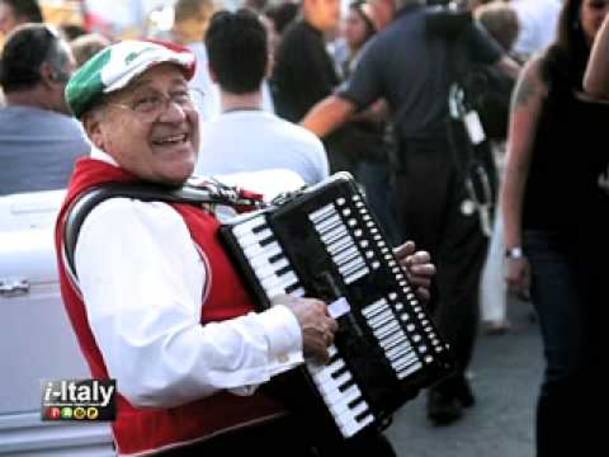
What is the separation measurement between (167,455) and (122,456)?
4.2 inches

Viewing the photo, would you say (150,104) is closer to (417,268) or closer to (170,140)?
(170,140)

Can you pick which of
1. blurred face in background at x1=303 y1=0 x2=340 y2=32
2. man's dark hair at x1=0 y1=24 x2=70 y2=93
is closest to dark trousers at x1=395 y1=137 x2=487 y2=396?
man's dark hair at x1=0 y1=24 x2=70 y2=93

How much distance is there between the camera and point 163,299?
2344mm

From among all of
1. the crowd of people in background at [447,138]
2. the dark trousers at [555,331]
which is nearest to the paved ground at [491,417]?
the crowd of people in background at [447,138]

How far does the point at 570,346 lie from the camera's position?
3.89 m

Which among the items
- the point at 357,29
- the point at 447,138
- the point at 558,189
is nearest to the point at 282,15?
the point at 357,29

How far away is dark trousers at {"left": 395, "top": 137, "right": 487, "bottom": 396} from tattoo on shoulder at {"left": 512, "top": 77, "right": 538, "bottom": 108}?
1552 mm

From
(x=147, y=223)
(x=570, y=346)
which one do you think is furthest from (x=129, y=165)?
(x=570, y=346)

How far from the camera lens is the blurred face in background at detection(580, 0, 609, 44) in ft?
12.6

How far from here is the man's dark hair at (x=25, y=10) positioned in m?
6.68

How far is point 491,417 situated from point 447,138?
3.74ft

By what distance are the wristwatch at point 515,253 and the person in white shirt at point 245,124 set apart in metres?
0.61

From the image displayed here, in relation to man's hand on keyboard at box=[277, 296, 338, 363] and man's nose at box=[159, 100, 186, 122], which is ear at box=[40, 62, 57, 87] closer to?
man's nose at box=[159, 100, 186, 122]

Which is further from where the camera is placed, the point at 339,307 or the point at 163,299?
the point at 339,307
